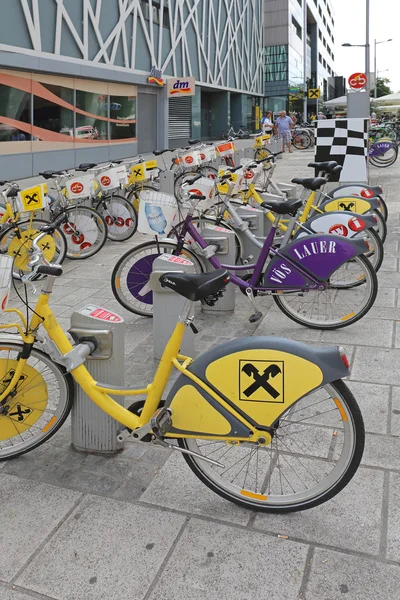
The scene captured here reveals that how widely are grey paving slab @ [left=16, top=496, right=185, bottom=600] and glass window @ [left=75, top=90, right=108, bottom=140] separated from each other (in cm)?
1714

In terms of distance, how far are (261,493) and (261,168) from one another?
228 inches

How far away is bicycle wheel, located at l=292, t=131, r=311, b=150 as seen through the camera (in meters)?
28.3

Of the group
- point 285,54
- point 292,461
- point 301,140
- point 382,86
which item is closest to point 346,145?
point 292,461

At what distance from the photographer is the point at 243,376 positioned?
2451 millimetres

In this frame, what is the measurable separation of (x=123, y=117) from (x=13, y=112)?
663cm

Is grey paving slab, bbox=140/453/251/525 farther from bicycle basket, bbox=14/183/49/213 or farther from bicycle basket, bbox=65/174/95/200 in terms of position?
bicycle basket, bbox=65/174/95/200

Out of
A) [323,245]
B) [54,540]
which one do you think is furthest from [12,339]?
[323,245]

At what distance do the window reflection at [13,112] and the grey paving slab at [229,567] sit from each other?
566 inches

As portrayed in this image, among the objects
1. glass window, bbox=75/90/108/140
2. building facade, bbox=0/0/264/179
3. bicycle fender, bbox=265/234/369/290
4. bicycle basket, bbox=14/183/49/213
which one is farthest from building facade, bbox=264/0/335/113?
bicycle fender, bbox=265/234/369/290

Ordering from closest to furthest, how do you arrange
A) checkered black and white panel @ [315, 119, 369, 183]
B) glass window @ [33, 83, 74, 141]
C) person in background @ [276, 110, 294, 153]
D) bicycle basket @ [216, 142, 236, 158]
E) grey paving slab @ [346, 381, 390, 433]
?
grey paving slab @ [346, 381, 390, 433] → checkered black and white panel @ [315, 119, 369, 183] → bicycle basket @ [216, 142, 236, 158] → glass window @ [33, 83, 74, 141] → person in background @ [276, 110, 294, 153]

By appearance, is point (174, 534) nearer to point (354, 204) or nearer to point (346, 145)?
point (354, 204)

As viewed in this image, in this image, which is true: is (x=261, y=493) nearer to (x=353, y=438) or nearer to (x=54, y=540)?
(x=353, y=438)

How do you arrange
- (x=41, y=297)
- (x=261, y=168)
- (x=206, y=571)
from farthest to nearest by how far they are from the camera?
(x=261, y=168)
(x=41, y=297)
(x=206, y=571)

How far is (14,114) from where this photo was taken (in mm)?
15422
